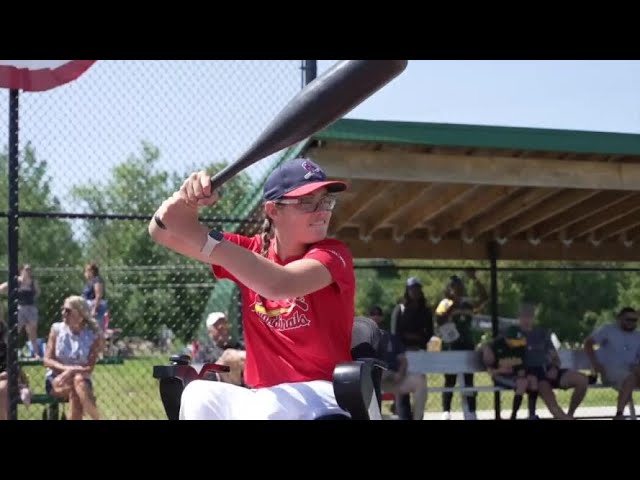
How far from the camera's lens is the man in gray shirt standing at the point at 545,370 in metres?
11.1

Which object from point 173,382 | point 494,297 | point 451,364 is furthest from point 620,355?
point 173,382

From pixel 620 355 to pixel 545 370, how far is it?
1.14 m

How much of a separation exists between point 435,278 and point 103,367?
26578 mm

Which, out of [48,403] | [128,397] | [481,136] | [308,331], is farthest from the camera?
[128,397]

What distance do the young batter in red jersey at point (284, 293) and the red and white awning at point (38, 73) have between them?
4572 mm

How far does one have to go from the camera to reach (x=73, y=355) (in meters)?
8.83

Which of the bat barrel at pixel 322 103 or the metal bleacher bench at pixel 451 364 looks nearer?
the bat barrel at pixel 322 103

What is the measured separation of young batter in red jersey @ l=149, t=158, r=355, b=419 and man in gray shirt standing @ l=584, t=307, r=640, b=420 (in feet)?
29.5

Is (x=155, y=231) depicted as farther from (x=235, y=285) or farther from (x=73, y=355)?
(x=235, y=285)

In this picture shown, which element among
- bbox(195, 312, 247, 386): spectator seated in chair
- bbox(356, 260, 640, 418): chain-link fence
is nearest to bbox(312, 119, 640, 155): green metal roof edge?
bbox(195, 312, 247, 386): spectator seated in chair

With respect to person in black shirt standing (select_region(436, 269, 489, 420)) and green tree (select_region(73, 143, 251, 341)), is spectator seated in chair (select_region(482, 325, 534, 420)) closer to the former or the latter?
person in black shirt standing (select_region(436, 269, 489, 420))

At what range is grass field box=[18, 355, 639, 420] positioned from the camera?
9.26m

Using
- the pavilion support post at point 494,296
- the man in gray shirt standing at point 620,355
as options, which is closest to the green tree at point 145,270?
the pavilion support post at point 494,296

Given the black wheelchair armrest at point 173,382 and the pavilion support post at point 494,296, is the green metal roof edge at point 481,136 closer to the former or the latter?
the pavilion support post at point 494,296
